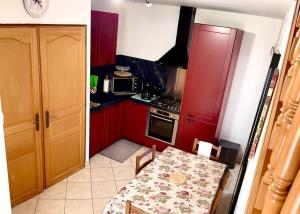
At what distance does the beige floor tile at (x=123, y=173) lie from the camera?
3.59m

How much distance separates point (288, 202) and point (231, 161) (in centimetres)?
380

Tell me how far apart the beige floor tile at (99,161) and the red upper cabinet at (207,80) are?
48.8 inches

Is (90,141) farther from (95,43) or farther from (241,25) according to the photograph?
(241,25)

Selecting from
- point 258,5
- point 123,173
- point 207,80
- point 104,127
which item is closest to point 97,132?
point 104,127

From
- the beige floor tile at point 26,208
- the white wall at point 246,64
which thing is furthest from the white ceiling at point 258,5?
the beige floor tile at point 26,208

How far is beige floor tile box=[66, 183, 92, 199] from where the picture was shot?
312cm

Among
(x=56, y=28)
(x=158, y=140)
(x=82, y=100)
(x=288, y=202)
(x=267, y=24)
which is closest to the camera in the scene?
(x=288, y=202)

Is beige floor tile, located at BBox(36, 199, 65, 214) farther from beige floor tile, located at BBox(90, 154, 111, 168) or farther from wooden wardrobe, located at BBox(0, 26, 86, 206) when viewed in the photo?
beige floor tile, located at BBox(90, 154, 111, 168)

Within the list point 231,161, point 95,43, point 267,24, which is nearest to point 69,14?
point 95,43

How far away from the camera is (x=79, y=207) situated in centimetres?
294

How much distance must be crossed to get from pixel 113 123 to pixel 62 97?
140cm

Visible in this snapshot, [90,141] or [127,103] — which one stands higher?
[127,103]

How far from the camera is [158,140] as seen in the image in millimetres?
4246

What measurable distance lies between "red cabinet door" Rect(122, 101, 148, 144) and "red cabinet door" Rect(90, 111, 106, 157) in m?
0.55
